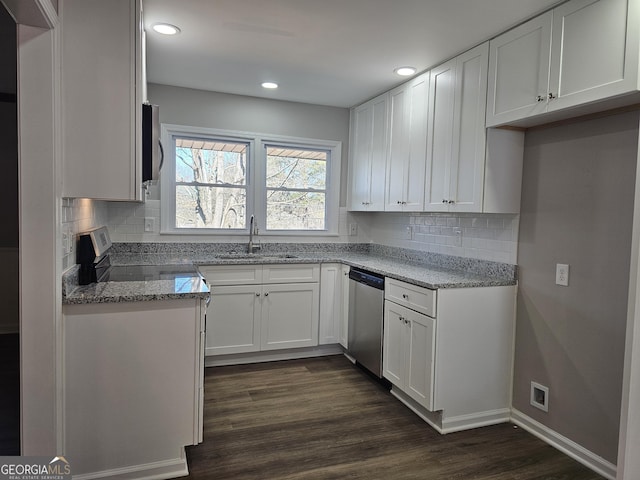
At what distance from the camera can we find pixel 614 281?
2.18 meters

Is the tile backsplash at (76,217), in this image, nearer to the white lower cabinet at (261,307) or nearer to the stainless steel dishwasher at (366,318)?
the white lower cabinet at (261,307)

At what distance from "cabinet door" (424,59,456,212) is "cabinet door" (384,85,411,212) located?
1.04 ft

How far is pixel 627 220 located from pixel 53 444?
9.54ft

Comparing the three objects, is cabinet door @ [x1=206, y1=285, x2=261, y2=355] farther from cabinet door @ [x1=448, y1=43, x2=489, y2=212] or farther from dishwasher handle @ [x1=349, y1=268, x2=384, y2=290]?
cabinet door @ [x1=448, y1=43, x2=489, y2=212]

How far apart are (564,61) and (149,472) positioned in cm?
291

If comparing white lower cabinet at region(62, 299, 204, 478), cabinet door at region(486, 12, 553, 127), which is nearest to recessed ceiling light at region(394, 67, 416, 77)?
cabinet door at region(486, 12, 553, 127)

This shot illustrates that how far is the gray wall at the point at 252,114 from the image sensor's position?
12.5 feet

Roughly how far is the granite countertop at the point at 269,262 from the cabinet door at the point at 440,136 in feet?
1.67

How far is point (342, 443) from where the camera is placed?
8.12 feet

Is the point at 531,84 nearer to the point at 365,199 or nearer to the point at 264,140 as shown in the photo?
the point at 365,199

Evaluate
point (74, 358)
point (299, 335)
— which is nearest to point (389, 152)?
point (299, 335)

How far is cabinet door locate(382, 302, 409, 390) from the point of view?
9.69ft

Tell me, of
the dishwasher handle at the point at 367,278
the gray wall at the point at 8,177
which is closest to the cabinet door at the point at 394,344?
the dishwasher handle at the point at 367,278

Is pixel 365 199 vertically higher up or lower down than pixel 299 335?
higher up
